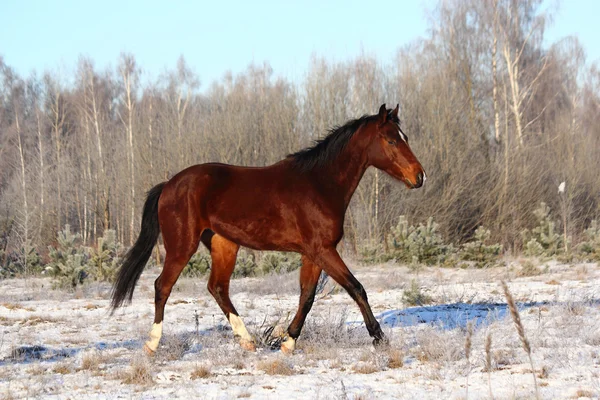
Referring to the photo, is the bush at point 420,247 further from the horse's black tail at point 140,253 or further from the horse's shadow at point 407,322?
the horse's black tail at point 140,253

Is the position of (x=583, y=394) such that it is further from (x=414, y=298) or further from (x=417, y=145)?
(x=417, y=145)

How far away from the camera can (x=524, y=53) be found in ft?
93.6

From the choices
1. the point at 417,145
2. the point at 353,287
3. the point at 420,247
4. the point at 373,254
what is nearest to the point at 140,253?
the point at 353,287

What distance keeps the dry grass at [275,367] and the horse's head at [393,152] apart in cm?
188

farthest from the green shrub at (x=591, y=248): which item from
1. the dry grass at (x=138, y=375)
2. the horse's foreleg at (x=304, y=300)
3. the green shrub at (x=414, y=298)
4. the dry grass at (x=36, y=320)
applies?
the dry grass at (x=138, y=375)

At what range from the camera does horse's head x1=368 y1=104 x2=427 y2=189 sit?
5.73 m

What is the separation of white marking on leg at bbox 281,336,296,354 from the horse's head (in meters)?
1.65

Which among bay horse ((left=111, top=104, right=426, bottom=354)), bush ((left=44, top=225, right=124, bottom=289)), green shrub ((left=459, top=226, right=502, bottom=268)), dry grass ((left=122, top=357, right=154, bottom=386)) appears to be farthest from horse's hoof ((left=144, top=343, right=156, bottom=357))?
green shrub ((left=459, top=226, right=502, bottom=268))

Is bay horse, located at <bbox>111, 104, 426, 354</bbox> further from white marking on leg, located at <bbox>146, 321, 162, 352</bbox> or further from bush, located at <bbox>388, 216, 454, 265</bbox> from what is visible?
bush, located at <bbox>388, 216, 454, 265</bbox>

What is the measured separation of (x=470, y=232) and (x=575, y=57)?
20.1 meters

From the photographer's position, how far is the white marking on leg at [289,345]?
18.4 feet

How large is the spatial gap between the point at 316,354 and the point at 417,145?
1616 cm

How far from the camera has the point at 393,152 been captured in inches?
229

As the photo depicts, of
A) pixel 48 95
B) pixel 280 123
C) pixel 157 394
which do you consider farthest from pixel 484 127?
pixel 48 95
